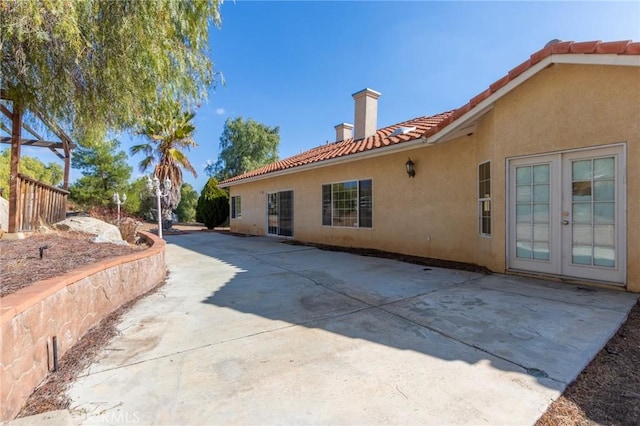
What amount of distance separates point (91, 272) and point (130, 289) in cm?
127

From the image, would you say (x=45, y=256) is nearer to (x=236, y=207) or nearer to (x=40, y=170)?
(x=236, y=207)

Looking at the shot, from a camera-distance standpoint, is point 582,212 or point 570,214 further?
point 570,214

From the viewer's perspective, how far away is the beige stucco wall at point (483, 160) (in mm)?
5043

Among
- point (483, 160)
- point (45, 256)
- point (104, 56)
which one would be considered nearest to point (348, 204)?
point (483, 160)

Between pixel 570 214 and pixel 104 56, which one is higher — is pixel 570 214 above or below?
below

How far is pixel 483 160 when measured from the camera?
23.5 ft

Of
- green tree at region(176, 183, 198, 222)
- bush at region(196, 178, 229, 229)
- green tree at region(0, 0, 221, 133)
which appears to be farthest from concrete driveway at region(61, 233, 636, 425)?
green tree at region(176, 183, 198, 222)

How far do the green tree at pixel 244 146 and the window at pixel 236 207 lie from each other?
513 inches

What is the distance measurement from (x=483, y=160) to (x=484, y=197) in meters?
0.85

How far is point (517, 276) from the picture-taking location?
6.26 metres

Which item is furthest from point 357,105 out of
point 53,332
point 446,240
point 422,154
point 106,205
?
point 106,205

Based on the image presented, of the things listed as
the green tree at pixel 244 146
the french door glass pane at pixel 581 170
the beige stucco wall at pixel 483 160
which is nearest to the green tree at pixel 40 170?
the green tree at pixel 244 146

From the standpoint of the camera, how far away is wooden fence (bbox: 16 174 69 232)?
6.33 metres

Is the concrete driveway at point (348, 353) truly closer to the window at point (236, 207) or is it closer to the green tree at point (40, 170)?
the window at point (236, 207)
